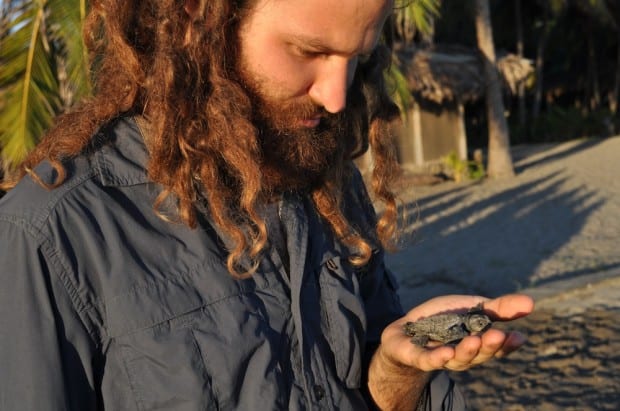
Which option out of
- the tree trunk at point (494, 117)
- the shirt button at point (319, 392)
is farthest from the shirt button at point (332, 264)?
the tree trunk at point (494, 117)

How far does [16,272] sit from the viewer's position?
1273 millimetres

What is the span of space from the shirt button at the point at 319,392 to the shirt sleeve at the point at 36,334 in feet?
1.63

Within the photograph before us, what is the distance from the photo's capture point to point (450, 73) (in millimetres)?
17922

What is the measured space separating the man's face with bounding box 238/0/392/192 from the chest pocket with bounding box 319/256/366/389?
0.29 meters

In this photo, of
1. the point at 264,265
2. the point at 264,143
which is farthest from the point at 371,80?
the point at 264,265

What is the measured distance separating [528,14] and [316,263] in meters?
29.9

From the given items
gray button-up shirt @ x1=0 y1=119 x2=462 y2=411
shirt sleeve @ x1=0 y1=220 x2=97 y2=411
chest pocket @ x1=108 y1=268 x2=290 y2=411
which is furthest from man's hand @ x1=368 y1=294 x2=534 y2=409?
shirt sleeve @ x1=0 y1=220 x2=97 y2=411

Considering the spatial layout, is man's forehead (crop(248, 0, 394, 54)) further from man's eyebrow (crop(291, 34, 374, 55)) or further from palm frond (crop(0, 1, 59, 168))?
palm frond (crop(0, 1, 59, 168))

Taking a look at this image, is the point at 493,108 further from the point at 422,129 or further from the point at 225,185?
the point at 225,185

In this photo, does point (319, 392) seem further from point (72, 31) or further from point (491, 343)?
point (72, 31)

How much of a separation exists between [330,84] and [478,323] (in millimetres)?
702

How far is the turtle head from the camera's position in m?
1.66

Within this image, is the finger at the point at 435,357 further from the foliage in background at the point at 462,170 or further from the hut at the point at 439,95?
the foliage in background at the point at 462,170

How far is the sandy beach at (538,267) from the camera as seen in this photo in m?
4.86
